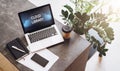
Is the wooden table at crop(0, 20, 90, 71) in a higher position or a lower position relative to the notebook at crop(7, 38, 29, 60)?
lower

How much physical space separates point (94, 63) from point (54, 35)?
3.08 feet

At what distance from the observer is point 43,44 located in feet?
6.03

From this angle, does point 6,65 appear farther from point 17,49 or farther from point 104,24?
point 104,24

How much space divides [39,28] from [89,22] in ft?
1.67

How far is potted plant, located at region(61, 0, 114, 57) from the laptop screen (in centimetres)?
19

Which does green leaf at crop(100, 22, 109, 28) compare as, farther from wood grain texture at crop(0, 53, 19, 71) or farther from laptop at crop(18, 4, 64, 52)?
wood grain texture at crop(0, 53, 19, 71)

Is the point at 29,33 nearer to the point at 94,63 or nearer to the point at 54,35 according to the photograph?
the point at 54,35

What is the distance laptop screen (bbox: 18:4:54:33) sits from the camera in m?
1.84

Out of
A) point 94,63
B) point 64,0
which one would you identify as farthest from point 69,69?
point 64,0

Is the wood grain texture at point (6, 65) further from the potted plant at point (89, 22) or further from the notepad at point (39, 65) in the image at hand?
the potted plant at point (89, 22)

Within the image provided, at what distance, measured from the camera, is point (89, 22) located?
2117 mm

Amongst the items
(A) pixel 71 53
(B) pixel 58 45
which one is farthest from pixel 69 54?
(B) pixel 58 45

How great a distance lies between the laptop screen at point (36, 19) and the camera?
1.84 m

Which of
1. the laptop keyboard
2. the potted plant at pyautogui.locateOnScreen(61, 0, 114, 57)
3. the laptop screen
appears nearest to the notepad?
the laptop keyboard
